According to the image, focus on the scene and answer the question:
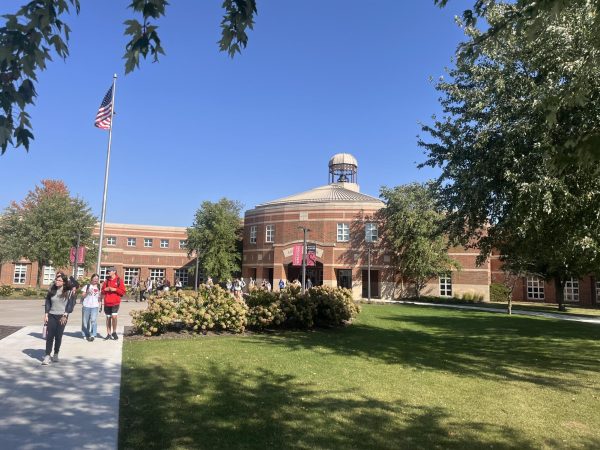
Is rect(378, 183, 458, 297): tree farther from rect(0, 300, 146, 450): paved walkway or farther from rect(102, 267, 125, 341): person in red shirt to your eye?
rect(0, 300, 146, 450): paved walkway

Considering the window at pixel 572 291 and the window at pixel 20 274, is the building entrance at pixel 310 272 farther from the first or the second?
the window at pixel 20 274

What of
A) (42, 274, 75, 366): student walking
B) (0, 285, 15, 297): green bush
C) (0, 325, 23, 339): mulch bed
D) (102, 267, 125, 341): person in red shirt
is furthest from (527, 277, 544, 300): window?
(42, 274, 75, 366): student walking

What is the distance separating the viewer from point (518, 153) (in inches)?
431

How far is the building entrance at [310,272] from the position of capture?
45.9 metres

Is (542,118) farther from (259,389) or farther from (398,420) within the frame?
(259,389)

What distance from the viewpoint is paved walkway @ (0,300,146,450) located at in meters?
4.98

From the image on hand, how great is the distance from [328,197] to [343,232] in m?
5.24

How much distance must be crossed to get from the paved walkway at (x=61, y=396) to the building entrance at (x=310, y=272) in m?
35.1

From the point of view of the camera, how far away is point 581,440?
5371mm

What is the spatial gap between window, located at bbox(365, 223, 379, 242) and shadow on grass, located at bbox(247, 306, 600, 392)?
25461mm

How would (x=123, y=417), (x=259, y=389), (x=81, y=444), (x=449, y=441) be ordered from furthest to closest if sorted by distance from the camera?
1. (x=259, y=389)
2. (x=123, y=417)
3. (x=449, y=441)
4. (x=81, y=444)

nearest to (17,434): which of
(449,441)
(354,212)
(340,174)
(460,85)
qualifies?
(449,441)

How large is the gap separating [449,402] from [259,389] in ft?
9.43

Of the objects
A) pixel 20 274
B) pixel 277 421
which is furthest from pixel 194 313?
pixel 20 274
